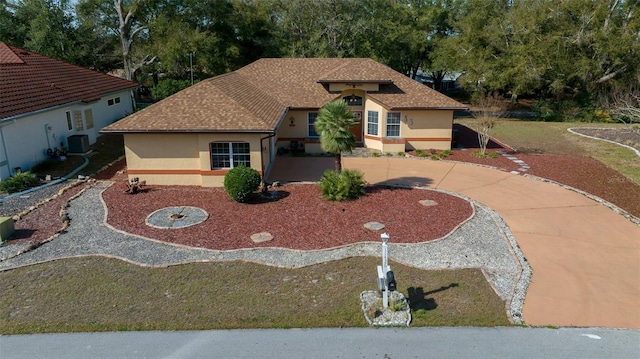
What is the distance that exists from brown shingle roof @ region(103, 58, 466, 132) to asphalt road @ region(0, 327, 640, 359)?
10.1m

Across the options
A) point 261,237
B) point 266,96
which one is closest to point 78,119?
point 266,96

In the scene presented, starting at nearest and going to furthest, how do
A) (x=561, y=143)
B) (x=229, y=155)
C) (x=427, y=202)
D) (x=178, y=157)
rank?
(x=427, y=202) < (x=229, y=155) < (x=178, y=157) < (x=561, y=143)

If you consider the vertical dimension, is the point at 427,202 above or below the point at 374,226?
above

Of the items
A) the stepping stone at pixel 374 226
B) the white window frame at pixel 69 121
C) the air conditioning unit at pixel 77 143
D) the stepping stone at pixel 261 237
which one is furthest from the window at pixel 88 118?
the stepping stone at pixel 374 226

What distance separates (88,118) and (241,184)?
14.5m

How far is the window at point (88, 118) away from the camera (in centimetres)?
2566

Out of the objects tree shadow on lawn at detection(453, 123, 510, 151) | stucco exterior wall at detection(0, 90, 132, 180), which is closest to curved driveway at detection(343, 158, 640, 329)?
tree shadow on lawn at detection(453, 123, 510, 151)

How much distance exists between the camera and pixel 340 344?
352 inches

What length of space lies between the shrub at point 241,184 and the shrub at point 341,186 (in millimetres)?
2700

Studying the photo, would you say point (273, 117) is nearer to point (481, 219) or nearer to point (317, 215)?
point (317, 215)

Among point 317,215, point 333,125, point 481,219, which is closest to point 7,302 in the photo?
point 317,215

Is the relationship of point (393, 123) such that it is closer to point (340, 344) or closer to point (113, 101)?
point (340, 344)

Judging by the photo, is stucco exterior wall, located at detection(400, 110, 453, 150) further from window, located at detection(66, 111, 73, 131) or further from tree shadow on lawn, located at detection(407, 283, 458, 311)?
window, located at detection(66, 111, 73, 131)

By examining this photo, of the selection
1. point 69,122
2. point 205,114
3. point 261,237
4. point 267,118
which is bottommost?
point 261,237
